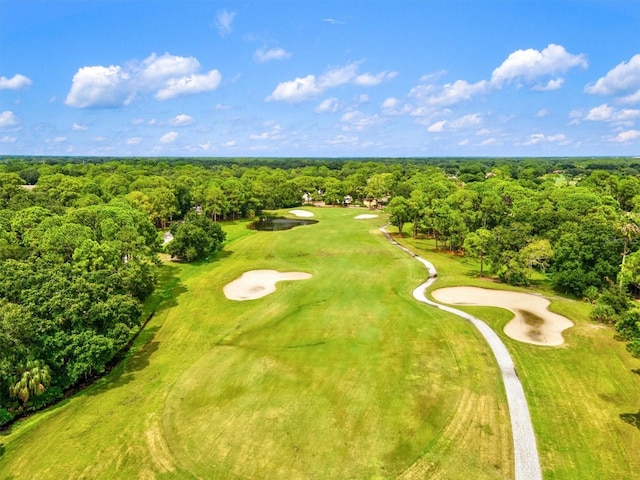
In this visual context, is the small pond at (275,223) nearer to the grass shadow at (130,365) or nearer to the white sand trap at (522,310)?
the white sand trap at (522,310)

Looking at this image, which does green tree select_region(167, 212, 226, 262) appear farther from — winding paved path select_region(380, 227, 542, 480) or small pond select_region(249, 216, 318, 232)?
winding paved path select_region(380, 227, 542, 480)

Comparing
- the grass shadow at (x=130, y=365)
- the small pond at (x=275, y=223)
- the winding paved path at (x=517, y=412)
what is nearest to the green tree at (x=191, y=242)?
the grass shadow at (x=130, y=365)

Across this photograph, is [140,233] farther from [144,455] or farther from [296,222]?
[296,222]

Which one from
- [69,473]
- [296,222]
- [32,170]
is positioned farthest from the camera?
[32,170]

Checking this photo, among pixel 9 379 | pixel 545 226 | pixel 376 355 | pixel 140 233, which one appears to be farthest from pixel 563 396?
pixel 140 233

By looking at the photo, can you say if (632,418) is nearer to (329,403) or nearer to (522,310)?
(329,403)

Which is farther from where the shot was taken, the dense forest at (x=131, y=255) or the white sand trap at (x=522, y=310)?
the white sand trap at (x=522, y=310)
